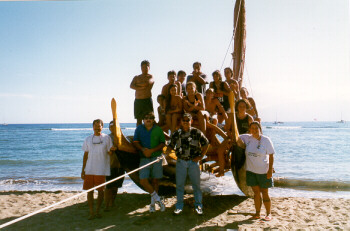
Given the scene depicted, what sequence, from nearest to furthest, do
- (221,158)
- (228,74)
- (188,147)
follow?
1. (188,147)
2. (221,158)
3. (228,74)

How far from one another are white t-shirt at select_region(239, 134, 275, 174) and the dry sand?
1.04m

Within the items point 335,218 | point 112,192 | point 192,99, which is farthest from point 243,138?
point 112,192

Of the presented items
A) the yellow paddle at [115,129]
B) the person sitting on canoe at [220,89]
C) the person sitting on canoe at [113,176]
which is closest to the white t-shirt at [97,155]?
the yellow paddle at [115,129]

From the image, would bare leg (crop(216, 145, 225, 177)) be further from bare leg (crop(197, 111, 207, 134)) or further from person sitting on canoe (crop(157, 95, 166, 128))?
person sitting on canoe (crop(157, 95, 166, 128))

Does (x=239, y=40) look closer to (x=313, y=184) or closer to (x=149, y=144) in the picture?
(x=149, y=144)

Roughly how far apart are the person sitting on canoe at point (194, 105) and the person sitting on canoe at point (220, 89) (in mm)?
1617

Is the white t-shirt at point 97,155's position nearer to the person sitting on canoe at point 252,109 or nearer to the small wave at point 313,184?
the person sitting on canoe at point 252,109

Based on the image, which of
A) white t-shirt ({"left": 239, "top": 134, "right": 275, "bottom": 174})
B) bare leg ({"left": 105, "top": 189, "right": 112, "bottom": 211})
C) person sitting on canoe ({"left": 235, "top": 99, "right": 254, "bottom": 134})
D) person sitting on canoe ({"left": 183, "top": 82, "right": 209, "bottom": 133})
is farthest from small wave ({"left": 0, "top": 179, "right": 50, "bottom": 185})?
white t-shirt ({"left": 239, "top": 134, "right": 275, "bottom": 174})

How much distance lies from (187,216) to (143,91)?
2879mm

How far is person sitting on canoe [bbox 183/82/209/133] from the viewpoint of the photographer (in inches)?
219

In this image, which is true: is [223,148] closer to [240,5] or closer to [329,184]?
[240,5]

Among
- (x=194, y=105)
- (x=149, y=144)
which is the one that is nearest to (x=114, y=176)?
(x=149, y=144)

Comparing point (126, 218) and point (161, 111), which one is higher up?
point (161, 111)

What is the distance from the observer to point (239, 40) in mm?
9508
